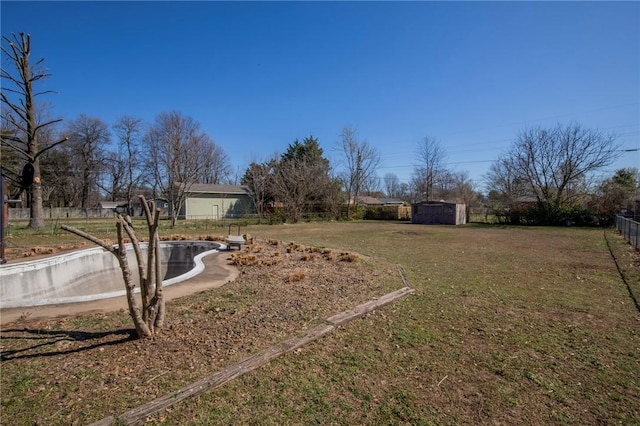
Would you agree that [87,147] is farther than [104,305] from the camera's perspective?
Yes

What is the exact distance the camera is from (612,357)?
11.5ft

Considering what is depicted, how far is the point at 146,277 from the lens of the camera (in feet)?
11.5

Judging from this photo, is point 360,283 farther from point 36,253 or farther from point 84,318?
point 36,253

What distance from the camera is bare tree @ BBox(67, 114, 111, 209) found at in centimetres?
4019

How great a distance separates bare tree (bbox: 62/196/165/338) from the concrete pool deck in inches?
62.8

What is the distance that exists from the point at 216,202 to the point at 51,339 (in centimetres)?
3417

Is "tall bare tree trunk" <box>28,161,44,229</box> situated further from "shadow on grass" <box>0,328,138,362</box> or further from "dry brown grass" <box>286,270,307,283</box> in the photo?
"dry brown grass" <box>286,270,307,283</box>

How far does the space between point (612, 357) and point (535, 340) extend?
69 cm

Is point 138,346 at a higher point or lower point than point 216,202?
lower

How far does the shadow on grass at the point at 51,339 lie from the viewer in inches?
133

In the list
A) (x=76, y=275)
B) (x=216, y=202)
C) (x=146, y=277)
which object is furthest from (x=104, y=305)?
(x=216, y=202)

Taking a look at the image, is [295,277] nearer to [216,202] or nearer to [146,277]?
[146,277]

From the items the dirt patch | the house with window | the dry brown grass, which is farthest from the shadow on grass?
the house with window

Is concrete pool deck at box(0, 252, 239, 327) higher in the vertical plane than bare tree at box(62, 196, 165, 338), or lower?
lower
